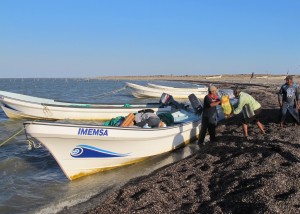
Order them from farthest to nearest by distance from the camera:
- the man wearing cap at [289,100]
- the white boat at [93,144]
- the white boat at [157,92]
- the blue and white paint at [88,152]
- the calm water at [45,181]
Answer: the white boat at [157,92], the man wearing cap at [289,100], the blue and white paint at [88,152], the white boat at [93,144], the calm water at [45,181]

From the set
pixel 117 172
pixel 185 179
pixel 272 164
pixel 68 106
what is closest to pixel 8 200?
pixel 117 172

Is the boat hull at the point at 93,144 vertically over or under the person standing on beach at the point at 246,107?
under

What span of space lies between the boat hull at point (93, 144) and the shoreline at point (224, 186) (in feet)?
6.10

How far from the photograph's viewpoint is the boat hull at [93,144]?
8.51 m

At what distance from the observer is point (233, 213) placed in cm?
496

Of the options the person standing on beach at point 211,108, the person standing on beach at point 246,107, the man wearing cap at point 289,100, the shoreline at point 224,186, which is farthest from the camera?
the man wearing cap at point 289,100

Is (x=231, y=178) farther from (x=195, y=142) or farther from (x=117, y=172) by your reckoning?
(x=195, y=142)

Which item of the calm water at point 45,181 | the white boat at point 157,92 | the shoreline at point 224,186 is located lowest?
the white boat at point 157,92

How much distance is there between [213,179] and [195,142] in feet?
19.4

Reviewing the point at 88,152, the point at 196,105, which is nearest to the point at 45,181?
the point at 88,152

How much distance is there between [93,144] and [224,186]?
4.07 meters

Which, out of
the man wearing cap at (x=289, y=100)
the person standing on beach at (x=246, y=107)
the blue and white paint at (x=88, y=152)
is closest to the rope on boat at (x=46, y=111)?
the blue and white paint at (x=88, y=152)

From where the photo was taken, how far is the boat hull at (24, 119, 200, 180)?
27.9 feet

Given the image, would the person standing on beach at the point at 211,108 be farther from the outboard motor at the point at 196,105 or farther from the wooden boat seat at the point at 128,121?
the outboard motor at the point at 196,105
